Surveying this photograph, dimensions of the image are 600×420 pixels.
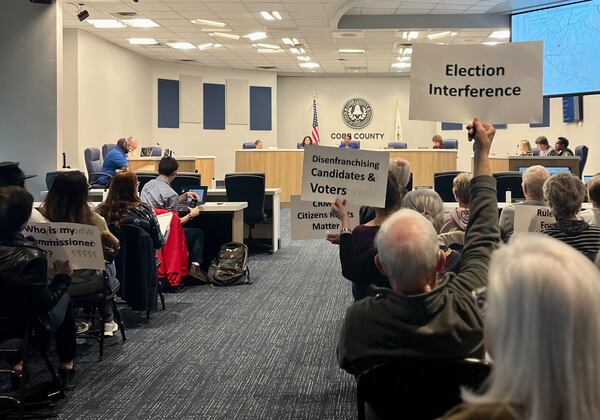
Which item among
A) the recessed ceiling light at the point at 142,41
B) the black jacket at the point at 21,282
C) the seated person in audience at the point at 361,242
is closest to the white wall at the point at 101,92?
the recessed ceiling light at the point at 142,41

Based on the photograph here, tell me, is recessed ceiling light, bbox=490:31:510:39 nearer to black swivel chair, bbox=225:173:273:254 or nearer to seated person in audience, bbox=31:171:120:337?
black swivel chair, bbox=225:173:273:254

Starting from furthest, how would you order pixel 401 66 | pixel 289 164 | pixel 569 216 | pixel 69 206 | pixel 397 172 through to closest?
pixel 401 66 → pixel 289 164 → pixel 397 172 → pixel 69 206 → pixel 569 216

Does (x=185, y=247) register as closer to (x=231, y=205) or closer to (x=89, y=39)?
(x=231, y=205)

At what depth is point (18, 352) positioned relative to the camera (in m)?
3.19

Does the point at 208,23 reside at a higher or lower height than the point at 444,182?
higher

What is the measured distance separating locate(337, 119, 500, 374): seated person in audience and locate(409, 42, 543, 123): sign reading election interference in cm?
87

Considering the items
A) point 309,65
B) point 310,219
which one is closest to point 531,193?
point 310,219

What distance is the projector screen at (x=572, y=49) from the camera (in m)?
6.44

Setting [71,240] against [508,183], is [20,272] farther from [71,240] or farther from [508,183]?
[508,183]

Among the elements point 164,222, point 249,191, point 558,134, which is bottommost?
point 164,222

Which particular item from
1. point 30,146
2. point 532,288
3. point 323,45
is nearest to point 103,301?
point 532,288

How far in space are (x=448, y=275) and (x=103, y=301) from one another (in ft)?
9.25

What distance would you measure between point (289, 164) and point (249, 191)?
5.96 meters

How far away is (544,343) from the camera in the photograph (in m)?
0.95
